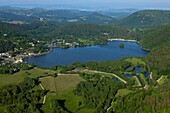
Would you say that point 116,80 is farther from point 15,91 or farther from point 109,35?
point 109,35

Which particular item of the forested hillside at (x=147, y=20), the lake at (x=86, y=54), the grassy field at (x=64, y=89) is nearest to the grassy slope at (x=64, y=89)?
the grassy field at (x=64, y=89)

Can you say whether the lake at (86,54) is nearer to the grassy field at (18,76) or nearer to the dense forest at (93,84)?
the dense forest at (93,84)

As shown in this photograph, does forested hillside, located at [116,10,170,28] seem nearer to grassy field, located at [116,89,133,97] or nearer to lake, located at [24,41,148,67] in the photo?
lake, located at [24,41,148,67]

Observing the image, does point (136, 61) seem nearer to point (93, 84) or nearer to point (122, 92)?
point (93, 84)

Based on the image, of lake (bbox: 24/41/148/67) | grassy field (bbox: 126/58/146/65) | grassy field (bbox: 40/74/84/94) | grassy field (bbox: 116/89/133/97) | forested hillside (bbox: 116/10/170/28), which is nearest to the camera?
grassy field (bbox: 116/89/133/97)

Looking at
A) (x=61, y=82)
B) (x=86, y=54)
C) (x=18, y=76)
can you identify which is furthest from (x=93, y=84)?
(x=86, y=54)

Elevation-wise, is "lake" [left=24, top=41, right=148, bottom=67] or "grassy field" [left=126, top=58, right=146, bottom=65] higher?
"grassy field" [left=126, top=58, right=146, bottom=65]

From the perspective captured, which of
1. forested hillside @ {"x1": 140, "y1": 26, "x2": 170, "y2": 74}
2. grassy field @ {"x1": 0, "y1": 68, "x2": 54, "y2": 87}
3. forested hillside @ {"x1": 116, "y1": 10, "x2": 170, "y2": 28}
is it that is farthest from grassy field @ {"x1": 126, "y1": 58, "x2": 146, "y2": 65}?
forested hillside @ {"x1": 116, "y1": 10, "x2": 170, "y2": 28}
